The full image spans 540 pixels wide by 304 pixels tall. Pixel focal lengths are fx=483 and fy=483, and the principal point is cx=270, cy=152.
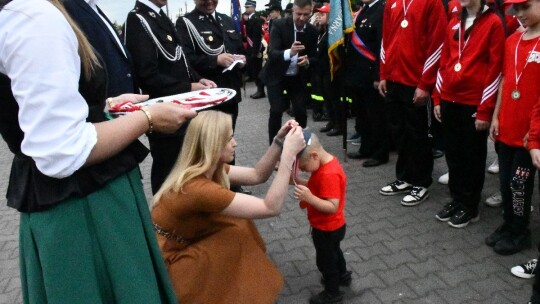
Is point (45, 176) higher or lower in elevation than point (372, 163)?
higher

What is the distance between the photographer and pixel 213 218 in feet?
8.34

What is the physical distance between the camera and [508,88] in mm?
3111

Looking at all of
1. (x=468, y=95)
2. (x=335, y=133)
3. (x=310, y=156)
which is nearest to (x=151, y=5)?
(x=310, y=156)

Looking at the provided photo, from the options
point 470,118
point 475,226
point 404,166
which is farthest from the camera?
point 404,166

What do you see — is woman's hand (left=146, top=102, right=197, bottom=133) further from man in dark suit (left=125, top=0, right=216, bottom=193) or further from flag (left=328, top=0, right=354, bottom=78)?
flag (left=328, top=0, right=354, bottom=78)

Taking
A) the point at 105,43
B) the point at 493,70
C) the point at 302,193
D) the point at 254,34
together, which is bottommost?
the point at 254,34

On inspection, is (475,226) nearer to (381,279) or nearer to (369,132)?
(381,279)

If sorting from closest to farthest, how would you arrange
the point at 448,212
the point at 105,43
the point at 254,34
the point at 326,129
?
the point at 105,43 → the point at 448,212 → the point at 326,129 → the point at 254,34

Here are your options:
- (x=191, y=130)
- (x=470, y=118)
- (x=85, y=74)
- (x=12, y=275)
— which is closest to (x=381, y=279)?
(x=470, y=118)

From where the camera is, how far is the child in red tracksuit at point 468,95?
3340 mm

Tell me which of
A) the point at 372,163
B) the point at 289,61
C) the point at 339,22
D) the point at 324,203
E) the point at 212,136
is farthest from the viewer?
the point at 372,163

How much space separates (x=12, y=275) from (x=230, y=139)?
2280 mm

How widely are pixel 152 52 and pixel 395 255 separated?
226 cm

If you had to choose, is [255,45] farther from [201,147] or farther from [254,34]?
[201,147]
